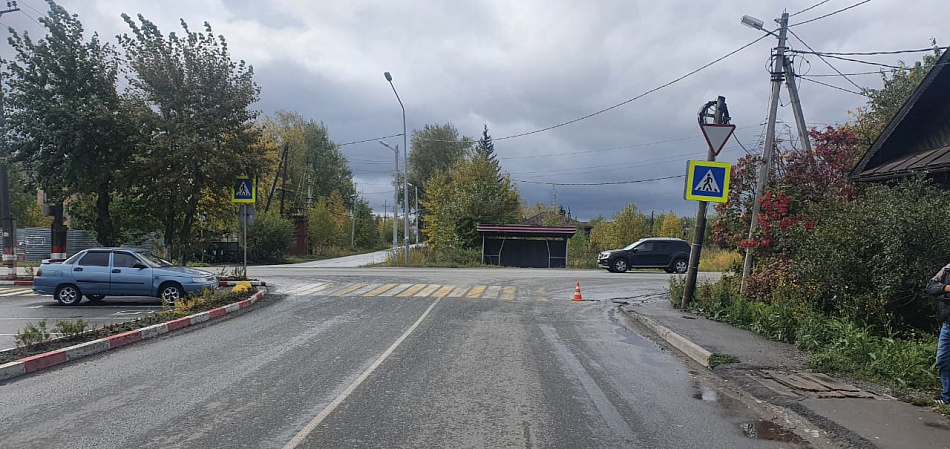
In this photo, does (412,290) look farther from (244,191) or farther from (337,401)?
(337,401)

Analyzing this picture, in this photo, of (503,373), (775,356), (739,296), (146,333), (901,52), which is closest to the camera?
(503,373)

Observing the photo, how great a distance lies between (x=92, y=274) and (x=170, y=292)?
1785 millimetres

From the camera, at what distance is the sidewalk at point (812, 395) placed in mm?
5117

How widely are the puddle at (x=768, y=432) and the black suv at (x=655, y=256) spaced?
965 inches

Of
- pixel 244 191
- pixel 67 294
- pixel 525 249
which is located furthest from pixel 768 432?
pixel 525 249

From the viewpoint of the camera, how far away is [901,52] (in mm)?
13297

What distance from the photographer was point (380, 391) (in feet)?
21.2

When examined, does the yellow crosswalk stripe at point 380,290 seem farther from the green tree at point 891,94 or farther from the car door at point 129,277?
the green tree at point 891,94

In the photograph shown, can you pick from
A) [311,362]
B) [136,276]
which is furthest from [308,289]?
[311,362]

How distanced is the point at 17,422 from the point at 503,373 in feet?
16.5

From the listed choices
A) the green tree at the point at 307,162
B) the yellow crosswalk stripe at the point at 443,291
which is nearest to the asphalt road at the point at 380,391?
the yellow crosswalk stripe at the point at 443,291

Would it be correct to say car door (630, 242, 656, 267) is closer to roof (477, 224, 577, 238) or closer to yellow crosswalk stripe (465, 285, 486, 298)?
roof (477, 224, 577, 238)

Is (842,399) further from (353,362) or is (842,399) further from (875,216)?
(353,362)

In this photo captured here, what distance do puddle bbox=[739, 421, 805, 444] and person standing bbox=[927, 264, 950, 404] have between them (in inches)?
75.4
